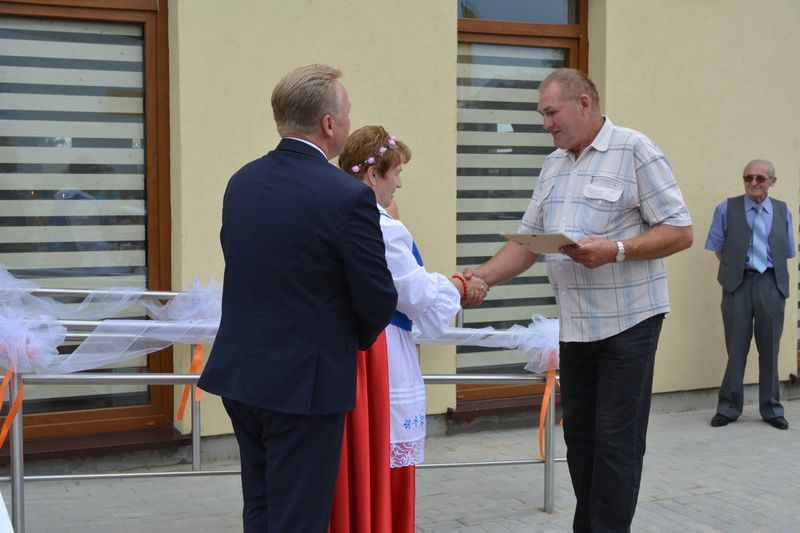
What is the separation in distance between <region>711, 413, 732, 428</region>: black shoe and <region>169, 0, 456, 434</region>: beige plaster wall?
208 cm

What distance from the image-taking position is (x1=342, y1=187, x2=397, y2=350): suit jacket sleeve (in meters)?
2.75

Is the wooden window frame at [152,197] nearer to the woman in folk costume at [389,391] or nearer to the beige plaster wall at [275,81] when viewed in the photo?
the beige plaster wall at [275,81]

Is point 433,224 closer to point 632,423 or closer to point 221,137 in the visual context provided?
point 221,137

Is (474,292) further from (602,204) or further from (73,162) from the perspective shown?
(73,162)

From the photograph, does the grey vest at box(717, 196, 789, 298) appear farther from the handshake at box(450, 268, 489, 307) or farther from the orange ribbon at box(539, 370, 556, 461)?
the handshake at box(450, 268, 489, 307)

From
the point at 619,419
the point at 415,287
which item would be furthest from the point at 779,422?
the point at 415,287

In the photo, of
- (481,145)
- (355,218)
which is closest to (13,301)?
(355,218)

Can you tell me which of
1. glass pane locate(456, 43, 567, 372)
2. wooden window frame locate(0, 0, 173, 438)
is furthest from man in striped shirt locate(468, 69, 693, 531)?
glass pane locate(456, 43, 567, 372)

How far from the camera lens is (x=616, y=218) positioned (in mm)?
3896

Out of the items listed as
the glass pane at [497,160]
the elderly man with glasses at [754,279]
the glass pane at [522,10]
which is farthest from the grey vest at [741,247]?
the glass pane at [522,10]

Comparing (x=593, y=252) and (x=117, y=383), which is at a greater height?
(x=593, y=252)

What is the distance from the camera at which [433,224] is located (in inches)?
→ 263

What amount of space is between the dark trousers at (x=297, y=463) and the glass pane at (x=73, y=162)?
11.1 ft

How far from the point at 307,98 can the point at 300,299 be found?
1.97 ft
